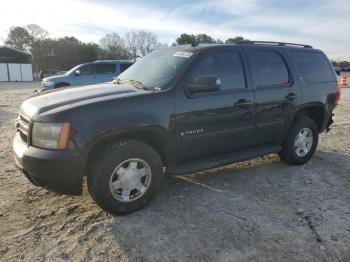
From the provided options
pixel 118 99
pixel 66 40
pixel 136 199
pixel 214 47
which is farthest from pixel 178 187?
pixel 66 40

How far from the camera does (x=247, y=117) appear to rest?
15.7 feet

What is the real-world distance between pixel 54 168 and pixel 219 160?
81.1 inches

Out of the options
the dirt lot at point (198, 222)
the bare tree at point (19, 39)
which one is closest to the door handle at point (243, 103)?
the dirt lot at point (198, 222)

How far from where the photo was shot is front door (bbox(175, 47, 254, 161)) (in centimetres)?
415

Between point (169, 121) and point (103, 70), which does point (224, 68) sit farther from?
point (103, 70)

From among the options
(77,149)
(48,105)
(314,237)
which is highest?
(48,105)

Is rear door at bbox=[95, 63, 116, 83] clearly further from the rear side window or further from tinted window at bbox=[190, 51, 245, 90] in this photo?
tinted window at bbox=[190, 51, 245, 90]

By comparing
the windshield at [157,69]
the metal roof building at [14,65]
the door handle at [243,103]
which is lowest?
the metal roof building at [14,65]

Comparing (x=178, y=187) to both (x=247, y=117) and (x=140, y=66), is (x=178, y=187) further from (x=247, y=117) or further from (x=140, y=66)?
(x=140, y=66)

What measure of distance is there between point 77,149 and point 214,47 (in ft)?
7.48

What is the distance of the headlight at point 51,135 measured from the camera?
3395 millimetres

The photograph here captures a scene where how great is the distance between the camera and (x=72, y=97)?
12.8ft

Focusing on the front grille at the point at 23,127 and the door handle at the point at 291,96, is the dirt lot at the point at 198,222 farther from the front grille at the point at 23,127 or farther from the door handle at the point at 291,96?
the door handle at the point at 291,96

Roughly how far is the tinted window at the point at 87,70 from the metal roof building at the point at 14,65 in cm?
3707
